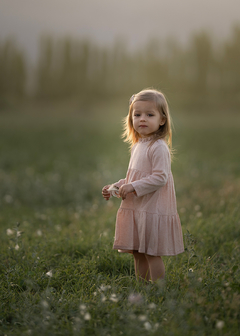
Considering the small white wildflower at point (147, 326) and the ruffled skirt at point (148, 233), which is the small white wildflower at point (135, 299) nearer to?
the small white wildflower at point (147, 326)

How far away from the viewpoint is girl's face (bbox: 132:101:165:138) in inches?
116

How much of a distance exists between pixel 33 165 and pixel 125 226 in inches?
348

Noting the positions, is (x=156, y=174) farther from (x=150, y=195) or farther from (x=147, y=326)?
(x=147, y=326)

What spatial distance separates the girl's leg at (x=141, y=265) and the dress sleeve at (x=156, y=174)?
2.37 ft

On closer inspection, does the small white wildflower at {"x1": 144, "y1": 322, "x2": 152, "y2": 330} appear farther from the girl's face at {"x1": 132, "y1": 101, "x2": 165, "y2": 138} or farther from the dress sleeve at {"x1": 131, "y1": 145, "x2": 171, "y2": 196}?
the girl's face at {"x1": 132, "y1": 101, "x2": 165, "y2": 138}

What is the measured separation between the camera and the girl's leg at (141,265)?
124 inches

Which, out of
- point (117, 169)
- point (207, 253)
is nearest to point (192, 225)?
point (207, 253)

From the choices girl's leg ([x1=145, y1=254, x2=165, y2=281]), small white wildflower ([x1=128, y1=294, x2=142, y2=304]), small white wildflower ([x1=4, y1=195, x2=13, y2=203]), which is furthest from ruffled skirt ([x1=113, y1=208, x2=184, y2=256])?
small white wildflower ([x1=4, y1=195, x2=13, y2=203])

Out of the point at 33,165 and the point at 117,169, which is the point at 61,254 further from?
the point at 33,165

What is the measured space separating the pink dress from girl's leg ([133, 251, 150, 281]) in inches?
9.9

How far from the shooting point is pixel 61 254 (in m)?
3.86

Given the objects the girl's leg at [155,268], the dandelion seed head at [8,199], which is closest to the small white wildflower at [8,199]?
the dandelion seed head at [8,199]

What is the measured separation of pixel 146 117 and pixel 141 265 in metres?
1.39

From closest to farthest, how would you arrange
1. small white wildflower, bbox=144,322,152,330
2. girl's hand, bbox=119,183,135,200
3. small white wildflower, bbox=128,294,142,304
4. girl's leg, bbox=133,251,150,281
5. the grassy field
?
small white wildflower, bbox=144,322,152,330, the grassy field, small white wildflower, bbox=128,294,142,304, girl's hand, bbox=119,183,135,200, girl's leg, bbox=133,251,150,281
